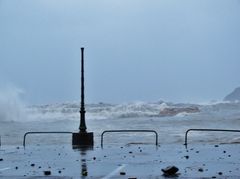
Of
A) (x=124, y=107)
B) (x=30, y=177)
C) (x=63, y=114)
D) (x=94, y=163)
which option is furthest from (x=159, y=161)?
(x=124, y=107)

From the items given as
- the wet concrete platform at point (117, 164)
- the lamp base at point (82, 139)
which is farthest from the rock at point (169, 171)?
the lamp base at point (82, 139)

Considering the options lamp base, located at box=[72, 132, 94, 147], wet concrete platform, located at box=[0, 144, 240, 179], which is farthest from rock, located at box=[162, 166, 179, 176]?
lamp base, located at box=[72, 132, 94, 147]

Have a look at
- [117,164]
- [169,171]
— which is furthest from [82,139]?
[169,171]

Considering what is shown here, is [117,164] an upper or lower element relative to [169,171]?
lower

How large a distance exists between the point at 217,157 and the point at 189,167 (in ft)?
12.0

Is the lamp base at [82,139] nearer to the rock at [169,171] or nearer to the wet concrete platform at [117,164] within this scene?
the wet concrete platform at [117,164]

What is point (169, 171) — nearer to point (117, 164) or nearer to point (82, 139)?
Result: point (117, 164)

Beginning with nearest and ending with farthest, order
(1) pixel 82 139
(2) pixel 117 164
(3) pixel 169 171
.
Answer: (3) pixel 169 171 → (2) pixel 117 164 → (1) pixel 82 139

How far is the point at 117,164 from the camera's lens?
57.1 ft

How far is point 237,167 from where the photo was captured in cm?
1611

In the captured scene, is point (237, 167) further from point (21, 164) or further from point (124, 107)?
point (124, 107)

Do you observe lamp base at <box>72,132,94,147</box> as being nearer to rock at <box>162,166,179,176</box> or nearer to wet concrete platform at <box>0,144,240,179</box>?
wet concrete platform at <box>0,144,240,179</box>

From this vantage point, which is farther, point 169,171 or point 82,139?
point 82,139

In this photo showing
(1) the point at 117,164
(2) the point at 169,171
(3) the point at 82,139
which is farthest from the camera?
(3) the point at 82,139
